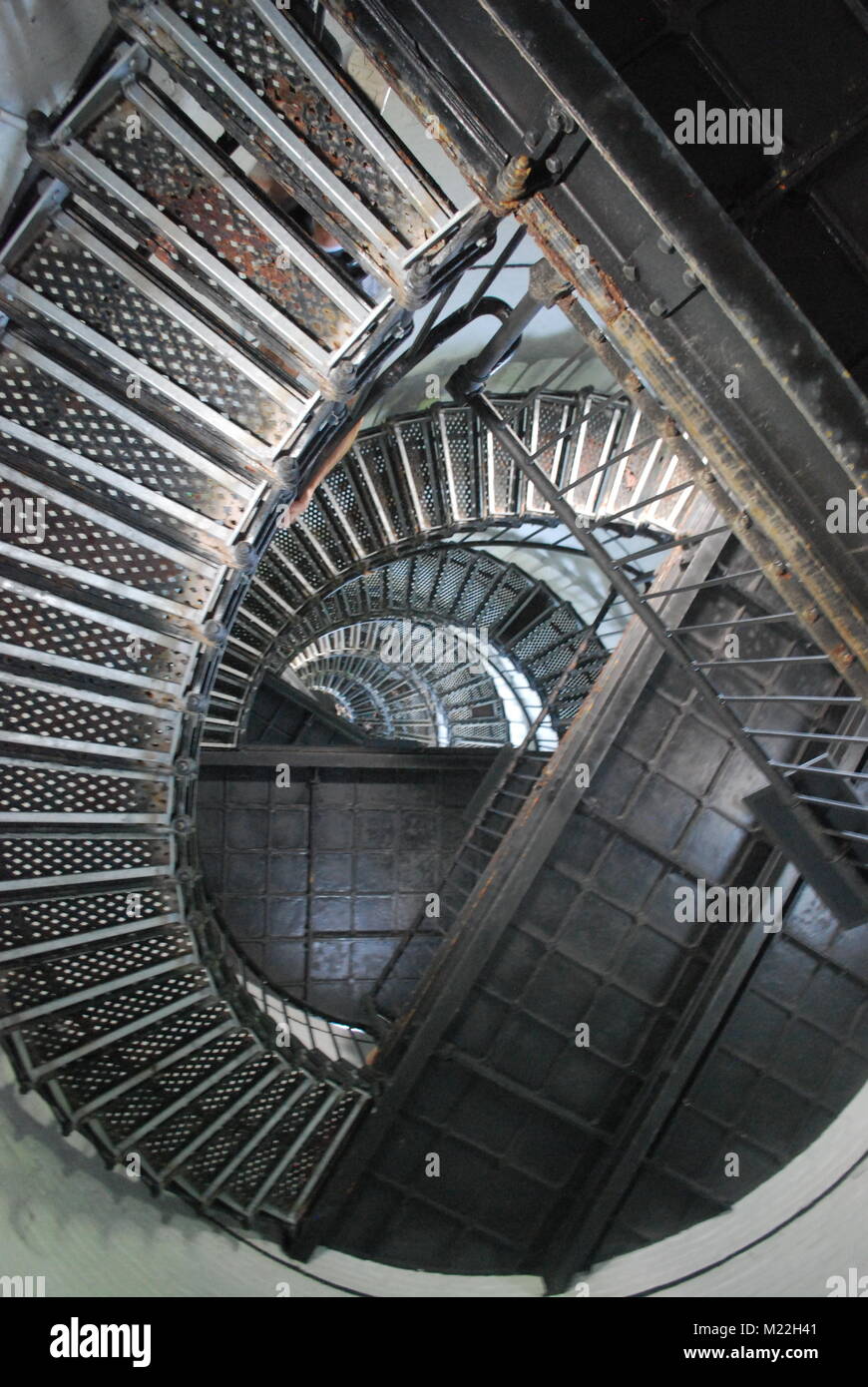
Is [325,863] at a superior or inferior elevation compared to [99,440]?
inferior

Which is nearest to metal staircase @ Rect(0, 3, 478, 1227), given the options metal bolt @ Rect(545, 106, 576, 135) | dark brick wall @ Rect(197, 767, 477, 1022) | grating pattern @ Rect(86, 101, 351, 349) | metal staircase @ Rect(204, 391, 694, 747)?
grating pattern @ Rect(86, 101, 351, 349)

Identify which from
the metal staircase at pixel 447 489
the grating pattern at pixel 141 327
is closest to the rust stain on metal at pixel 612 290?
the grating pattern at pixel 141 327

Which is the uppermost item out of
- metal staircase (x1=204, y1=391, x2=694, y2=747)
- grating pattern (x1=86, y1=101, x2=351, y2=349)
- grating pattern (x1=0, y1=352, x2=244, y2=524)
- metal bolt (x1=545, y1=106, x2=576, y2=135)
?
metal staircase (x1=204, y1=391, x2=694, y2=747)

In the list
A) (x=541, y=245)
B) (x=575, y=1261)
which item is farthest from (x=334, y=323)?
(x=575, y=1261)

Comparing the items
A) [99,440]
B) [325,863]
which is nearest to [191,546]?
[99,440]

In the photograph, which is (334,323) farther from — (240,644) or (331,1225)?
(331,1225)

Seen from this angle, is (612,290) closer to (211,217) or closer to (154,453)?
(211,217)

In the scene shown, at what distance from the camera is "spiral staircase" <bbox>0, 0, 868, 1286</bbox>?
10.3 ft

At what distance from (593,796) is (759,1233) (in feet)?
11.0

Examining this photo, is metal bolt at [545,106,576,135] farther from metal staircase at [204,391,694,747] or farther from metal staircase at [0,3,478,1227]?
metal staircase at [204,391,694,747]

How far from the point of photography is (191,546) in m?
3.88

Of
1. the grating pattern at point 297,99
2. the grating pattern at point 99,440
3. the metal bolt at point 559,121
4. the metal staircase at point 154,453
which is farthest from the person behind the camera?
the grating pattern at point 99,440

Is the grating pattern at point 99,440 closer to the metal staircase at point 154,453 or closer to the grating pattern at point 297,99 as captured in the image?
the metal staircase at point 154,453

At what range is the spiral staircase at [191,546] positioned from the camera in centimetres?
314
